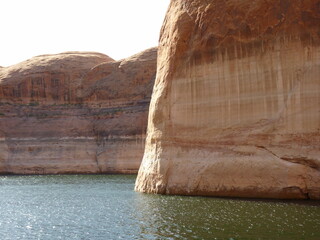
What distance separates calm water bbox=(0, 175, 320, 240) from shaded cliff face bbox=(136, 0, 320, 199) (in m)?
1.30

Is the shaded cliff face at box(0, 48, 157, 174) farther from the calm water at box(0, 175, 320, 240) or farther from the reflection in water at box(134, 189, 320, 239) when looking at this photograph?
the reflection in water at box(134, 189, 320, 239)

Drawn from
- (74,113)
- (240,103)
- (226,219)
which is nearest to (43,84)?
(74,113)

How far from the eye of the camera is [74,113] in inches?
2359

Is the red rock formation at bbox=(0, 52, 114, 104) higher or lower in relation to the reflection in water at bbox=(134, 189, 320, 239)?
higher

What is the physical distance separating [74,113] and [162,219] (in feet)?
149

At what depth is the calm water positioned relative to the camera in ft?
45.1

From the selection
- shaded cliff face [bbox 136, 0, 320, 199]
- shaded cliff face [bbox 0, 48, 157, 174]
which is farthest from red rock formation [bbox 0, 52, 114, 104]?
shaded cliff face [bbox 136, 0, 320, 199]

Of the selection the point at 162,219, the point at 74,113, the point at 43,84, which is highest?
the point at 43,84

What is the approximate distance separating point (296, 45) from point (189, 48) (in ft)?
17.3

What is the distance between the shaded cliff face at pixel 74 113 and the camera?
54656 millimetres

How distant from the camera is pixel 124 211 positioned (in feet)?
61.3

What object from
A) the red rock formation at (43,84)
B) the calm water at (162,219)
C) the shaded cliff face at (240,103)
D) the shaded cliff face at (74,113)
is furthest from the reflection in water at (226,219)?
the red rock formation at (43,84)

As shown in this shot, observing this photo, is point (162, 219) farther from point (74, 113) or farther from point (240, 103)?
point (74, 113)

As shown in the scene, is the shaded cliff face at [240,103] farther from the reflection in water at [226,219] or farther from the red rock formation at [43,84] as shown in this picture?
the red rock formation at [43,84]
